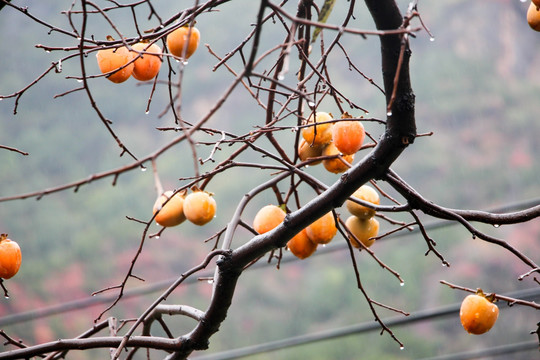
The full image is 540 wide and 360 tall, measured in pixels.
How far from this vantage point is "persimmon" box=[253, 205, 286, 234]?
3.62 ft

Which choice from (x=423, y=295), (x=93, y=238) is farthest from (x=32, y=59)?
(x=423, y=295)

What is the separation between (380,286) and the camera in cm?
591

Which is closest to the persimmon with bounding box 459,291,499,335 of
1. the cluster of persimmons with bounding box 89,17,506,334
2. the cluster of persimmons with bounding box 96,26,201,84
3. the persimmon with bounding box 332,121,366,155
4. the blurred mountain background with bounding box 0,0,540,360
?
the cluster of persimmons with bounding box 89,17,506,334

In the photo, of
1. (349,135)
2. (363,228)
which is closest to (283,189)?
(363,228)

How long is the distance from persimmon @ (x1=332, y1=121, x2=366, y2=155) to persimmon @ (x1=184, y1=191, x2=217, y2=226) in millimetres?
280

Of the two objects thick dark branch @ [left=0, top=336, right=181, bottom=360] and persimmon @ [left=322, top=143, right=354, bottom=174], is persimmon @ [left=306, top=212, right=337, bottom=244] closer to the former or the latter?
persimmon @ [left=322, top=143, right=354, bottom=174]

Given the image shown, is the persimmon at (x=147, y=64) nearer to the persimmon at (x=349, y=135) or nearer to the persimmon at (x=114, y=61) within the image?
the persimmon at (x=114, y=61)

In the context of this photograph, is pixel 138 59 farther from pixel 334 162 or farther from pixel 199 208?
pixel 334 162

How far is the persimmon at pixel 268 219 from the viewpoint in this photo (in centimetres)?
110

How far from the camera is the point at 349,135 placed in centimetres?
103

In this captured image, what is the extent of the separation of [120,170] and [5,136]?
739 centimetres

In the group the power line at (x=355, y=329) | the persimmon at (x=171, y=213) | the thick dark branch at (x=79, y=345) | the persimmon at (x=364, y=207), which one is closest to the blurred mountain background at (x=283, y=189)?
the power line at (x=355, y=329)

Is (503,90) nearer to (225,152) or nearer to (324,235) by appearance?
(225,152)

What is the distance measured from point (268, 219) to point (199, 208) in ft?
0.45
